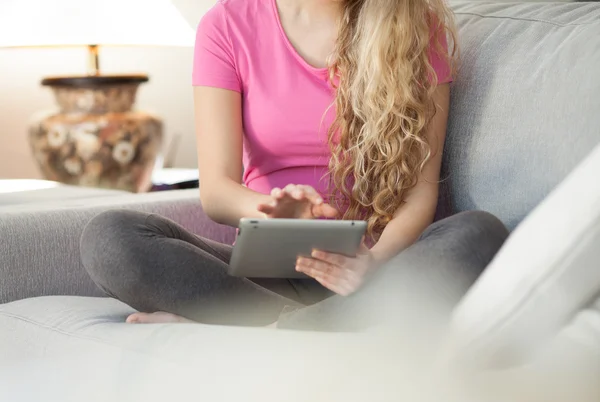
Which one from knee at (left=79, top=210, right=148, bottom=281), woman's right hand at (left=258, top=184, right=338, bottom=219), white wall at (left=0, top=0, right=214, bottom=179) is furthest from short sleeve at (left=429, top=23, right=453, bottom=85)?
white wall at (left=0, top=0, right=214, bottom=179)

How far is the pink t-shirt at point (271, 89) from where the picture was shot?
143 centimetres

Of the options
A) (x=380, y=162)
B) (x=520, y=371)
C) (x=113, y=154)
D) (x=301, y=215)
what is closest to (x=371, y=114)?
(x=380, y=162)

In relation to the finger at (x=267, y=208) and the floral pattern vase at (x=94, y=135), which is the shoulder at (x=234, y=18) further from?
the floral pattern vase at (x=94, y=135)

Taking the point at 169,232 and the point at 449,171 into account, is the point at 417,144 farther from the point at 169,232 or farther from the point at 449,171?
the point at 169,232

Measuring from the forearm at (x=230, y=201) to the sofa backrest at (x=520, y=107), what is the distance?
12.5 inches

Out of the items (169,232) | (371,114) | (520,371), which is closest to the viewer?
(520,371)

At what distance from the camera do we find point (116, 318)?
1.19 metres

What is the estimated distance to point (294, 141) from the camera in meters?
1.43

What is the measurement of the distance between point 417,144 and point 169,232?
0.41 meters

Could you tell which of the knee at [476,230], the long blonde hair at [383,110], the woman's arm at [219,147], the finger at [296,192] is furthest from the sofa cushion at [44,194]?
the knee at [476,230]

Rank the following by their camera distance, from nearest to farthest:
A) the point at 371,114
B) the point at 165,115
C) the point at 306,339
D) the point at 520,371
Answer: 1. the point at 520,371
2. the point at 306,339
3. the point at 371,114
4. the point at 165,115

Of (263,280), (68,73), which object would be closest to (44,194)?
(263,280)

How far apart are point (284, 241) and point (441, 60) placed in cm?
52

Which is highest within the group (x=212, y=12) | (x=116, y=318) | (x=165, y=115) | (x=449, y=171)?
(x=212, y=12)
